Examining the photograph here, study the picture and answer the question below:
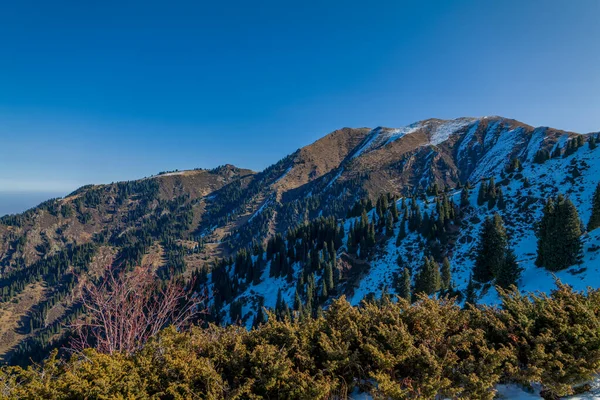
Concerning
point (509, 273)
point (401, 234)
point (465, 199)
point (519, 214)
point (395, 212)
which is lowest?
point (509, 273)

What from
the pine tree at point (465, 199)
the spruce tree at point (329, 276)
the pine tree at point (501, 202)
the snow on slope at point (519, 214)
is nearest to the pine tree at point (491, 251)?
the snow on slope at point (519, 214)

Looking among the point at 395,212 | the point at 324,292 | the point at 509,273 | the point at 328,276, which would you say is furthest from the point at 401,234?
the point at 509,273

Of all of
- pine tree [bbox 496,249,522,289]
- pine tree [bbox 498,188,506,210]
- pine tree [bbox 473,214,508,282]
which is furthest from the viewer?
pine tree [bbox 498,188,506,210]

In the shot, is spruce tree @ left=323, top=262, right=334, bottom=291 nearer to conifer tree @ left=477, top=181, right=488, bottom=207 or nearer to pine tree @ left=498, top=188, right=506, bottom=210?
conifer tree @ left=477, top=181, right=488, bottom=207

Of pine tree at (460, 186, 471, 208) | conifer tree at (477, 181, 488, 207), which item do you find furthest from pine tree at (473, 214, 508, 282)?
pine tree at (460, 186, 471, 208)

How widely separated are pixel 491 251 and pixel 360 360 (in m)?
62.5

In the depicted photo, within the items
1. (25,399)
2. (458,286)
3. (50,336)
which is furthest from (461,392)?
(50,336)

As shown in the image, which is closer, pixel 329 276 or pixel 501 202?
pixel 501 202

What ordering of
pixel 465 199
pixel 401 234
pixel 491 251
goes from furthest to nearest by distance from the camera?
pixel 465 199, pixel 401 234, pixel 491 251

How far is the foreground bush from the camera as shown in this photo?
21.7 feet

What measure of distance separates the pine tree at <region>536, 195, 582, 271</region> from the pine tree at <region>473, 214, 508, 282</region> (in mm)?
7351

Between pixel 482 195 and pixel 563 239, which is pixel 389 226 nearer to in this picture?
pixel 482 195

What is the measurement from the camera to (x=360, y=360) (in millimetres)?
8227

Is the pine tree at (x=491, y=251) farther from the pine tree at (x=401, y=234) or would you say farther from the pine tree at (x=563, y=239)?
the pine tree at (x=401, y=234)
